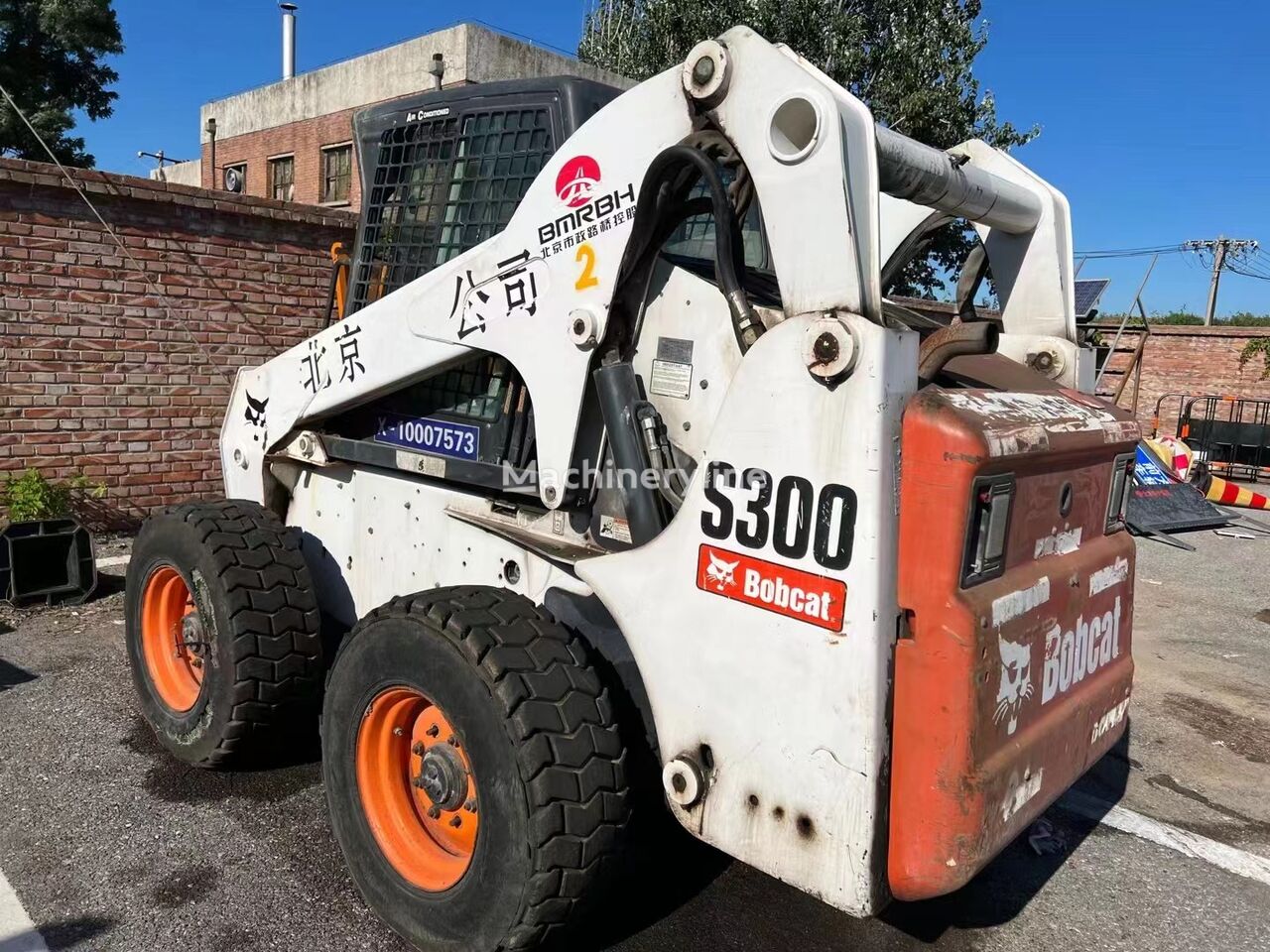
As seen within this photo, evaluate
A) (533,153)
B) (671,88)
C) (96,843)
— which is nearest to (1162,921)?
(671,88)

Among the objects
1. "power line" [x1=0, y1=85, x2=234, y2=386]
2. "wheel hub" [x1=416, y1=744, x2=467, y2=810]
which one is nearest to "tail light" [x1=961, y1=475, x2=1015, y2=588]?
"wheel hub" [x1=416, y1=744, x2=467, y2=810]

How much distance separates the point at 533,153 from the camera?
304 cm

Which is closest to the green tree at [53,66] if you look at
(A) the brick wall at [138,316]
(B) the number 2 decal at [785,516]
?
(A) the brick wall at [138,316]

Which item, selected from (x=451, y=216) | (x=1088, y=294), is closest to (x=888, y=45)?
(x=1088, y=294)

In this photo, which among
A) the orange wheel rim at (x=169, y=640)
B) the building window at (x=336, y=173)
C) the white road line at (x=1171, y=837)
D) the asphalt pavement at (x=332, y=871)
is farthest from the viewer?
the building window at (x=336, y=173)

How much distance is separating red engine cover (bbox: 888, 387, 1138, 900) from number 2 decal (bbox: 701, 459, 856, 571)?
14cm

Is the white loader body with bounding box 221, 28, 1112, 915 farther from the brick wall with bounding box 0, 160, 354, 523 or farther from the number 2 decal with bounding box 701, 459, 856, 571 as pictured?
the brick wall with bounding box 0, 160, 354, 523

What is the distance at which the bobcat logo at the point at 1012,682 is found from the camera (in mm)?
2166

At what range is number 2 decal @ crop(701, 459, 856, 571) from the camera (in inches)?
80.3

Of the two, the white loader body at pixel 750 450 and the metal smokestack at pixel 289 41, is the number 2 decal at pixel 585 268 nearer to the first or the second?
the white loader body at pixel 750 450

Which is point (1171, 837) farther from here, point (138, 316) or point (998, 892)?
point (138, 316)

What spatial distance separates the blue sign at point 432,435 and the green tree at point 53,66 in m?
22.4

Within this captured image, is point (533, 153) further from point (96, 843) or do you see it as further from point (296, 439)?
point (96, 843)

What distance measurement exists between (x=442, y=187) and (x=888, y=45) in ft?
Answer: 52.9
